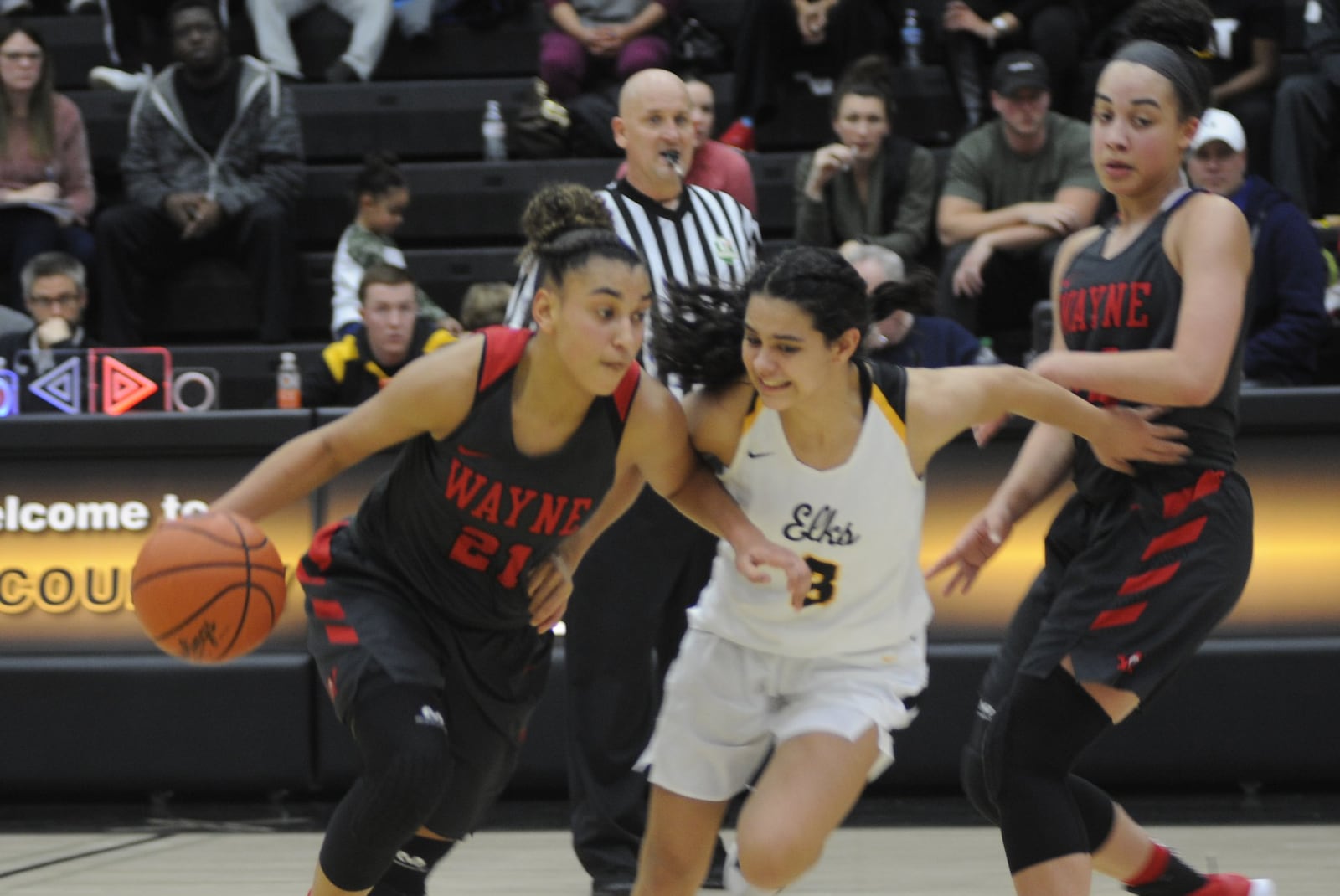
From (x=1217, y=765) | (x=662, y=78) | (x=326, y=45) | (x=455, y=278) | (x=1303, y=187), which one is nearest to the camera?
(x=662, y=78)

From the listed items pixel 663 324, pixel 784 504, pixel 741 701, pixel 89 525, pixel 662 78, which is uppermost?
pixel 662 78

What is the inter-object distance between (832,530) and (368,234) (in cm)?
471

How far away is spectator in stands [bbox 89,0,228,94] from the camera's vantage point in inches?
346

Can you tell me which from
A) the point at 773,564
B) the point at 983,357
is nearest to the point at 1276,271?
the point at 983,357

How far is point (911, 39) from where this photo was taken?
8.59m

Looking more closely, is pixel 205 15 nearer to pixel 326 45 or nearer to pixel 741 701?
pixel 326 45

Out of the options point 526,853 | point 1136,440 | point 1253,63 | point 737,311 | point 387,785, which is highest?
point 1253,63

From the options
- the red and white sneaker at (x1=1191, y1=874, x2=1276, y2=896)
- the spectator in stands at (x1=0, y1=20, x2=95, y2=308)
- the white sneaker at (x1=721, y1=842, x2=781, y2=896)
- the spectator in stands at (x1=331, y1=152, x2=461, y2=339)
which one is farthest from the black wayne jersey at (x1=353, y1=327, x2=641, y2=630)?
the spectator in stands at (x1=0, y1=20, x2=95, y2=308)

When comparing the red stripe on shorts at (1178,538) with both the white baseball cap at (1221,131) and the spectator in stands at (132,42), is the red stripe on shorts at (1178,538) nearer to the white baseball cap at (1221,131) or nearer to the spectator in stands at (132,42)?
the white baseball cap at (1221,131)

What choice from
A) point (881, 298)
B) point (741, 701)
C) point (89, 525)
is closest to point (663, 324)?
point (881, 298)

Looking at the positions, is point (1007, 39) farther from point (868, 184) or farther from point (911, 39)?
point (868, 184)

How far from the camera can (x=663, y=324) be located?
11.4ft

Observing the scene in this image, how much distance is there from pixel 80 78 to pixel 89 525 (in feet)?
15.1

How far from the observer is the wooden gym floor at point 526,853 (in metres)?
4.39
